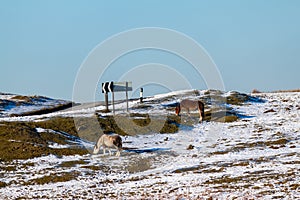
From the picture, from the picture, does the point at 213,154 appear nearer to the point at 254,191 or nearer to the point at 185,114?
the point at 254,191

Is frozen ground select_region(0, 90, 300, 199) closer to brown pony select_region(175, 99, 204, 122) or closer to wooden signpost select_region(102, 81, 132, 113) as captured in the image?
brown pony select_region(175, 99, 204, 122)

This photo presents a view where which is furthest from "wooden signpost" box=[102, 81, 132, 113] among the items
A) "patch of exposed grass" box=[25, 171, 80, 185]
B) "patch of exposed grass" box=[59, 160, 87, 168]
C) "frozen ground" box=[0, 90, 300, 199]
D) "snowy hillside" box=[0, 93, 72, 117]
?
"patch of exposed grass" box=[25, 171, 80, 185]

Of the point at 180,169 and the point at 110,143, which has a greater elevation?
the point at 110,143

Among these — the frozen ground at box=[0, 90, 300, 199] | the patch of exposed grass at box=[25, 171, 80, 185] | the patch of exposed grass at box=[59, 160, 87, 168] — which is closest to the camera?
the frozen ground at box=[0, 90, 300, 199]

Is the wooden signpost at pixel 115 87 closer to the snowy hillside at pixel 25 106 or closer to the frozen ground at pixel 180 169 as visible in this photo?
the frozen ground at pixel 180 169

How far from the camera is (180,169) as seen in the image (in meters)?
29.5

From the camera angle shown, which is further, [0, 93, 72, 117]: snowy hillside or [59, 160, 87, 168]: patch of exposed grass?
[0, 93, 72, 117]: snowy hillside

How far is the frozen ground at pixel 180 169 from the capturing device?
933 inches

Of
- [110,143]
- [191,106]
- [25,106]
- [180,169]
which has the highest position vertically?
[25,106]

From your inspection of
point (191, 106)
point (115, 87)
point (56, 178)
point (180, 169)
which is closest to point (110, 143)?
point (56, 178)

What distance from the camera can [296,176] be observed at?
24281 millimetres

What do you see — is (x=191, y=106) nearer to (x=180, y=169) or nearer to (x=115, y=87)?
(x=115, y=87)

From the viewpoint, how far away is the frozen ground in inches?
933

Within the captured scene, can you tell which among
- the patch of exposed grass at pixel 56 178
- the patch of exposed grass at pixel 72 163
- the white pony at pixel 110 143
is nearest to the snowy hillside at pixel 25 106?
the white pony at pixel 110 143
